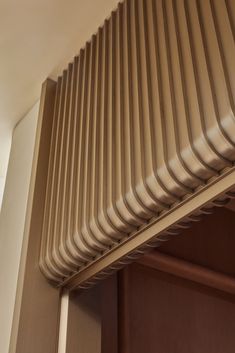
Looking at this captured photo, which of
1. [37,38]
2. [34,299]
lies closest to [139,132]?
[34,299]

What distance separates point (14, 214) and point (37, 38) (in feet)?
1.24

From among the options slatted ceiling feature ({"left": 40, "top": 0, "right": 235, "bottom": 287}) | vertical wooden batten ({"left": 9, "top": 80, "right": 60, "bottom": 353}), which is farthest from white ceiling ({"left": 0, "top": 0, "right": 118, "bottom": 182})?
→ vertical wooden batten ({"left": 9, "top": 80, "right": 60, "bottom": 353})

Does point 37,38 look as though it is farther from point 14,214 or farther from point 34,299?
point 34,299

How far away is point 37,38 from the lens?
3.64ft

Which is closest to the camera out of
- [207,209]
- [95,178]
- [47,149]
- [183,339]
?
[207,209]

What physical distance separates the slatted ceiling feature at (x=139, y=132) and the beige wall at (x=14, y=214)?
81mm

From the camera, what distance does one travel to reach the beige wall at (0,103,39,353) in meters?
0.89

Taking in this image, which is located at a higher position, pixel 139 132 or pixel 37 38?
pixel 37 38

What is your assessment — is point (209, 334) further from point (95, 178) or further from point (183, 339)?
point (95, 178)

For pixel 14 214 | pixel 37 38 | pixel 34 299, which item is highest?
pixel 37 38

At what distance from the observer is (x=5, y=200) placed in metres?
1.16

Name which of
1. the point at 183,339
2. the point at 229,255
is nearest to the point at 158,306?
the point at 183,339

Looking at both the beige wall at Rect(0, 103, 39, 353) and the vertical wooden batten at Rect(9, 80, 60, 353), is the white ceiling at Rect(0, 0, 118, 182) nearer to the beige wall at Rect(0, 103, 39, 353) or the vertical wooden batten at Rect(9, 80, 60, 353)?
the beige wall at Rect(0, 103, 39, 353)

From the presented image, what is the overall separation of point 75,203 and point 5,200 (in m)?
0.35
